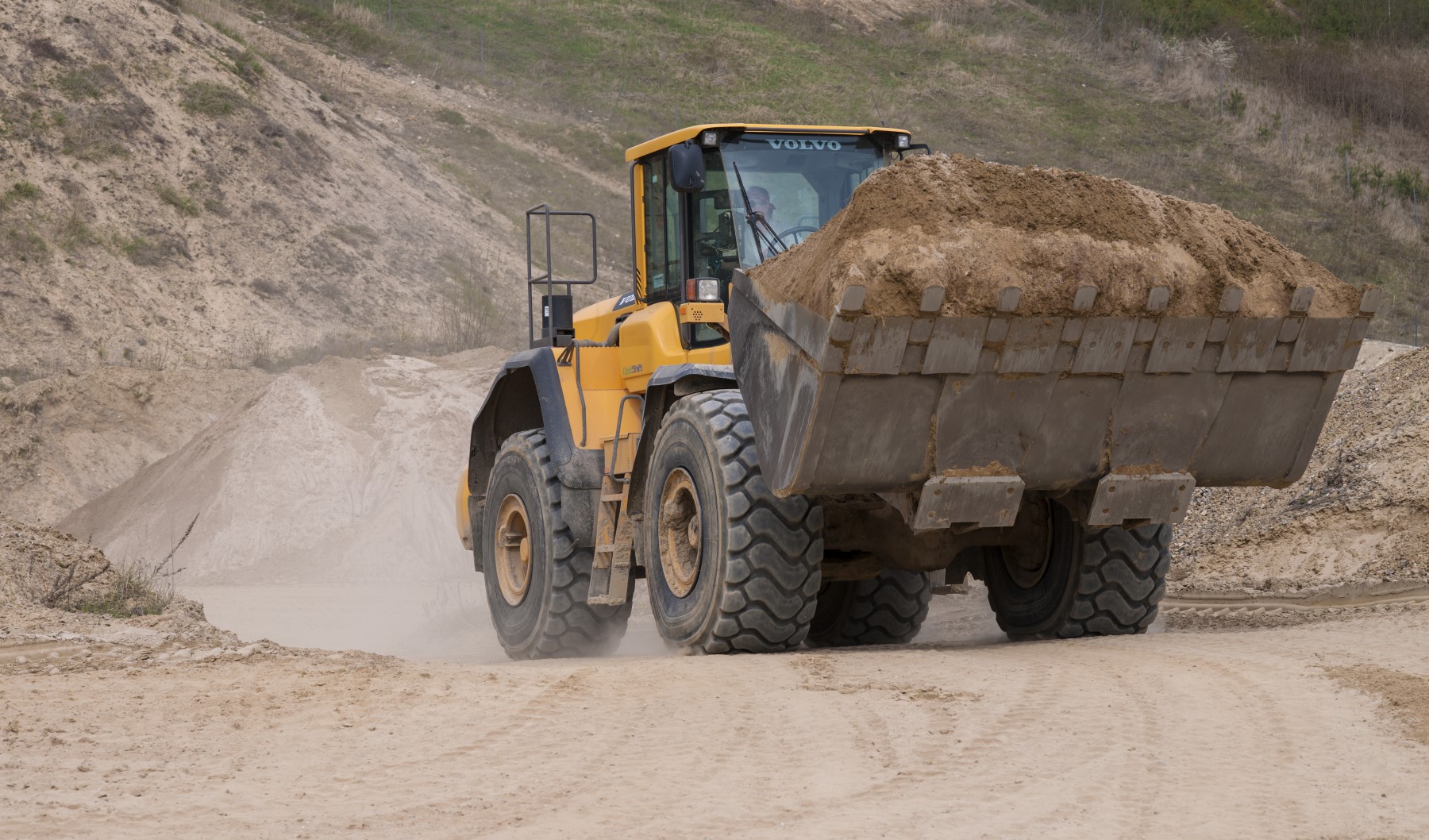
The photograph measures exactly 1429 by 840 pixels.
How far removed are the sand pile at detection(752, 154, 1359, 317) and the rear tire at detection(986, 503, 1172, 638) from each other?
144cm

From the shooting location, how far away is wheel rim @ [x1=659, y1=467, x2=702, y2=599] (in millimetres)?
7125

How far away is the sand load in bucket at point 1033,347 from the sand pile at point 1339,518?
351 centimetres

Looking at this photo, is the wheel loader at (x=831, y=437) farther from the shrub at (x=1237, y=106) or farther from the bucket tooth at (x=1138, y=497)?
the shrub at (x=1237, y=106)

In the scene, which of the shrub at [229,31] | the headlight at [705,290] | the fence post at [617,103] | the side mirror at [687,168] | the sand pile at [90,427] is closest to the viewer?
the side mirror at [687,168]

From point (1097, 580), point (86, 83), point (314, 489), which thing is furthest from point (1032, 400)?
point (86, 83)

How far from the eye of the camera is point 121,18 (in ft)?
90.6

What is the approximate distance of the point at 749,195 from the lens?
7.66 m

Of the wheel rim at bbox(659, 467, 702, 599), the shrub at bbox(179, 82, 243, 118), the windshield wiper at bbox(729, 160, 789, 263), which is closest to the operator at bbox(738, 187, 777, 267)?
the windshield wiper at bbox(729, 160, 789, 263)

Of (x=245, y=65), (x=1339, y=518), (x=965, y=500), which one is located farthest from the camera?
(x=245, y=65)

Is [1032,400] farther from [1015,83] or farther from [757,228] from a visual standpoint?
[1015,83]

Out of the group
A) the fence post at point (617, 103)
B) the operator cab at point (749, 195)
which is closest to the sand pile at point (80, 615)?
the operator cab at point (749, 195)

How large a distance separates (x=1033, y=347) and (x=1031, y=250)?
391mm

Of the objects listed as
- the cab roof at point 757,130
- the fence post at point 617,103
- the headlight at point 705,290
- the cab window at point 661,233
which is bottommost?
the headlight at point 705,290

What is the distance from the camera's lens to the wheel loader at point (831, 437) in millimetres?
6016
